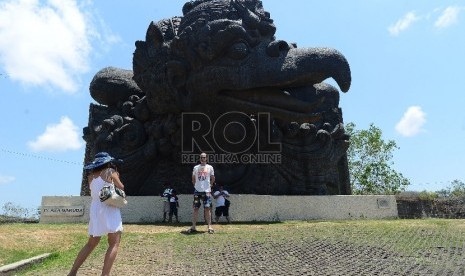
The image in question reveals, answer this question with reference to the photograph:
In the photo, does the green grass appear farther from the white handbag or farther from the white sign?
the white sign

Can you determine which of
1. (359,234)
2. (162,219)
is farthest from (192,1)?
(359,234)

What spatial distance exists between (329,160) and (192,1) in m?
5.75

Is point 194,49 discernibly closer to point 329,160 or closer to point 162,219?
point 162,219

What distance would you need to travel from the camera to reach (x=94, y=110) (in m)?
14.2

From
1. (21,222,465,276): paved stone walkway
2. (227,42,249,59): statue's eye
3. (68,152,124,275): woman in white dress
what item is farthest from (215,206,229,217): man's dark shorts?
(68,152,124,275): woman in white dress

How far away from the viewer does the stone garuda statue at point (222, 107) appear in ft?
38.4

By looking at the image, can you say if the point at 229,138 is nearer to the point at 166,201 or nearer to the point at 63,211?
the point at 166,201

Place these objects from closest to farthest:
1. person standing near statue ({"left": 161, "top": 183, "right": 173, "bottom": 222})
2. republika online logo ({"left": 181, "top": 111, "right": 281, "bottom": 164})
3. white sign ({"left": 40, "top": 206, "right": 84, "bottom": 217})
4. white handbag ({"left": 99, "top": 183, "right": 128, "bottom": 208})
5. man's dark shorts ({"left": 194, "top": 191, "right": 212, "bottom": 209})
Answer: white handbag ({"left": 99, "top": 183, "right": 128, "bottom": 208}) → man's dark shorts ({"left": 194, "top": 191, "right": 212, "bottom": 209}) → person standing near statue ({"left": 161, "top": 183, "right": 173, "bottom": 222}) → white sign ({"left": 40, "top": 206, "right": 84, "bottom": 217}) → republika online logo ({"left": 181, "top": 111, "right": 281, "bottom": 164})

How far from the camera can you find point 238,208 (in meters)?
11.8

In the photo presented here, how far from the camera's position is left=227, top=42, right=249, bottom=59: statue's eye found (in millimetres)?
11641

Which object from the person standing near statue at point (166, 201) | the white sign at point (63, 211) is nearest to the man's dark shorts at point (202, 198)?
the person standing near statue at point (166, 201)

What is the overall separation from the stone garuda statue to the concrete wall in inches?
43.1

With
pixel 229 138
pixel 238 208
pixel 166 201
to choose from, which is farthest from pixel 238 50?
pixel 166 201

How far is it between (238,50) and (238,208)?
12.1 feet
